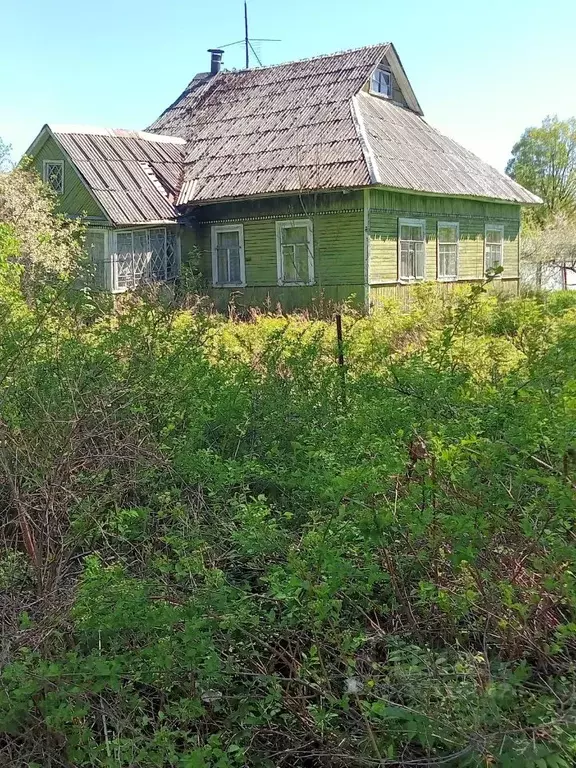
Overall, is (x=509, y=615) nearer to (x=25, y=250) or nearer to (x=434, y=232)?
(x=25, y=250)

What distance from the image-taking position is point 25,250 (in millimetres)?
14141

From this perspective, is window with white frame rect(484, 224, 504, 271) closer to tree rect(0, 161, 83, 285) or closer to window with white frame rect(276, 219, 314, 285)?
window with white frame rect(276, 219, 314, 285)

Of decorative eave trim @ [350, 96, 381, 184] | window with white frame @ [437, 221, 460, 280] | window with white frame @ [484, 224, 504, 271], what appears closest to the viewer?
decorative eave trim @ [350, 96, 381, 184]

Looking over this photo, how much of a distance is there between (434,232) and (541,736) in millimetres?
16247

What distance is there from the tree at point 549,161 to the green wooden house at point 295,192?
75.8ft

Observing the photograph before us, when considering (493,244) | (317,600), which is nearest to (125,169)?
(493,244)

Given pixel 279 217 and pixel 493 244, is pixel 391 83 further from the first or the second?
pixel 279 217

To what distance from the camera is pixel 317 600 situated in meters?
2.63

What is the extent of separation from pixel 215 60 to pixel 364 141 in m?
8.95

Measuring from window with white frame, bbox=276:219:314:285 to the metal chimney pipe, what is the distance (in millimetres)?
8469

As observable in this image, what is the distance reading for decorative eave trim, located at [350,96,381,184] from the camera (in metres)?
14.4

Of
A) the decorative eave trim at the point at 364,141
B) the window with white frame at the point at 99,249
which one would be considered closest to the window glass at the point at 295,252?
the decorative eave trim at the point at 364,141

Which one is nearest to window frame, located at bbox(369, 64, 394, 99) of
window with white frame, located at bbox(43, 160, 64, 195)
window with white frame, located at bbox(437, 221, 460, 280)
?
window with white frame, located at bbox(437, 221, 460, 280)

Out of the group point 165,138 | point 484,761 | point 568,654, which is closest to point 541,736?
point 484,761
